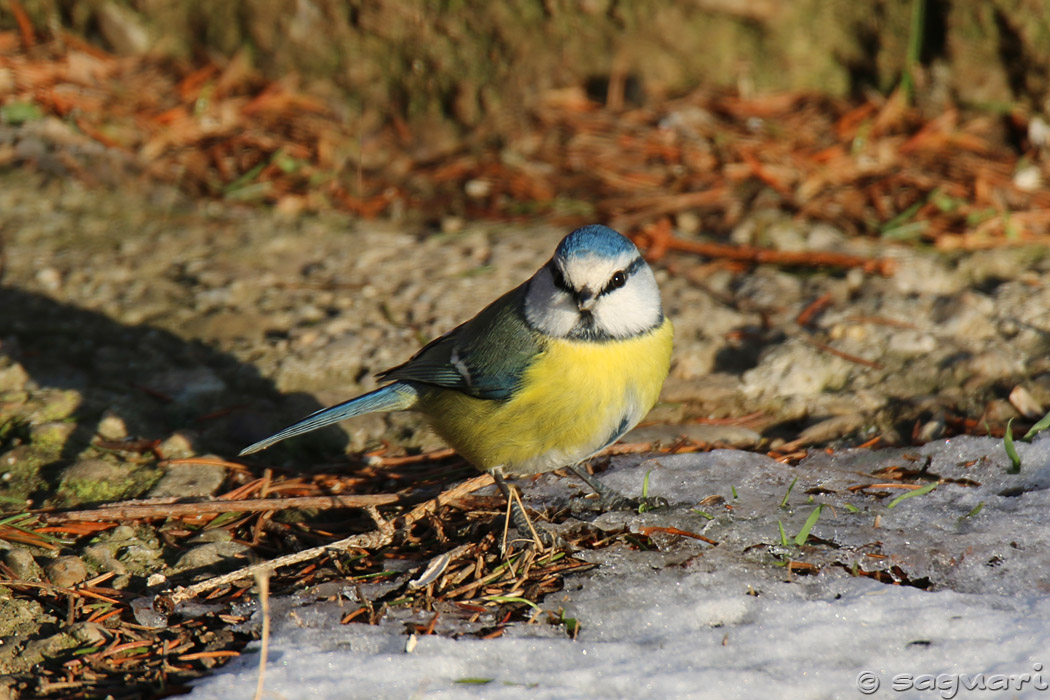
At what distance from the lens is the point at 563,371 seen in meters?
2.93

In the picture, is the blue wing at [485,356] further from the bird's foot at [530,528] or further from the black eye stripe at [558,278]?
the bird's foot at [530,528]

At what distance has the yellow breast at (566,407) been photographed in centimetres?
290

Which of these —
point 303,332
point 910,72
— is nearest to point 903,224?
point 910,72

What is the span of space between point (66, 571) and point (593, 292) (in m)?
1.75

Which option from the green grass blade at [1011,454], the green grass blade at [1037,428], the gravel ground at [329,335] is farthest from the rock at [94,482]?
the green grass blade at [1037,428]

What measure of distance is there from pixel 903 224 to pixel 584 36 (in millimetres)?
2001

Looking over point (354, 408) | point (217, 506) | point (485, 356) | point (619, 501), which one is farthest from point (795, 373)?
point (217, 506)

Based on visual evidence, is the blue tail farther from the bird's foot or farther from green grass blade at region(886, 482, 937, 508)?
green grass blade at region(886, 482, 937, 508)

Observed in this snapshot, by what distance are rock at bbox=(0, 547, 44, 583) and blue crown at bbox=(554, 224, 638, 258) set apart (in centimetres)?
179

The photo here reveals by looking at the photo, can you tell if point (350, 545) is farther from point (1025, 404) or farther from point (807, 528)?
point (1025, 404)

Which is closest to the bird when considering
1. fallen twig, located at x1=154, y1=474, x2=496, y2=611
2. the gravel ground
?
fallen twig, located at x1=154, y1=474, x2=496, y2=611

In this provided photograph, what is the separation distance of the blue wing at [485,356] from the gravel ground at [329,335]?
0.44 meters

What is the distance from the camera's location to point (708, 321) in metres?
4.07

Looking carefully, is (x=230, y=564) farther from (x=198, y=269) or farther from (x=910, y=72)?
(x=910, y=72)
